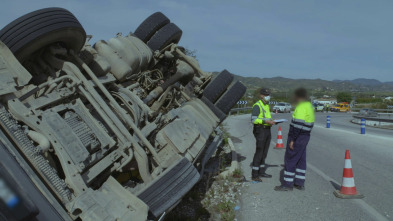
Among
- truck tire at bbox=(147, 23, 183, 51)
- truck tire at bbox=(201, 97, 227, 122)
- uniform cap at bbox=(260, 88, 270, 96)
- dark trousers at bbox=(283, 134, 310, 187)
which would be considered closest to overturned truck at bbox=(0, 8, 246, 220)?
truck tire at bbox=(201, 97, 227, 122)

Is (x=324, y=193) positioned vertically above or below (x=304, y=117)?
below

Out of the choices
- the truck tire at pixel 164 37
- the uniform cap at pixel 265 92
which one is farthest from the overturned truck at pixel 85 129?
the uniform cap at pixel 265 92

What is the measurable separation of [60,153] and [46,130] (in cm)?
23

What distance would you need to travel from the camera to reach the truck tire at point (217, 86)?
6.58 meters

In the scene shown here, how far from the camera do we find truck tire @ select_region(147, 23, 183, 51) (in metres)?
6.89

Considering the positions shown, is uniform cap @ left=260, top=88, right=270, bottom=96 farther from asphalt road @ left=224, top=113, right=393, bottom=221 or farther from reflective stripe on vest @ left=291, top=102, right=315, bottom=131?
asphalt road @ left=224, top=113, right=393, bottom=221

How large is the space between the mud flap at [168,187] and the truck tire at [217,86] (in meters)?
2.82

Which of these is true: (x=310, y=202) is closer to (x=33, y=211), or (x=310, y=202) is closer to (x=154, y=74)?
(x=154, y=74)

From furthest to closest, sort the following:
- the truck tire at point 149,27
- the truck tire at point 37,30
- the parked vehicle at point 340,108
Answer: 1. the parked vehicle at point 340,108
2. the truck tire at point 149,27
3. the truck tire at point 37,30

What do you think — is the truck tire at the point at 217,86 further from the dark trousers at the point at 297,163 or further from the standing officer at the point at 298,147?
the dark trousers at the point at 297,163

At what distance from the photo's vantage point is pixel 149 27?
7.07 m

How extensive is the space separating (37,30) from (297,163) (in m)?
4.21

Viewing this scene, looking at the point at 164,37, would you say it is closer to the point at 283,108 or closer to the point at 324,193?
the point at 324,193

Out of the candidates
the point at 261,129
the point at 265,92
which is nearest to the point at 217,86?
the point at 265,92
